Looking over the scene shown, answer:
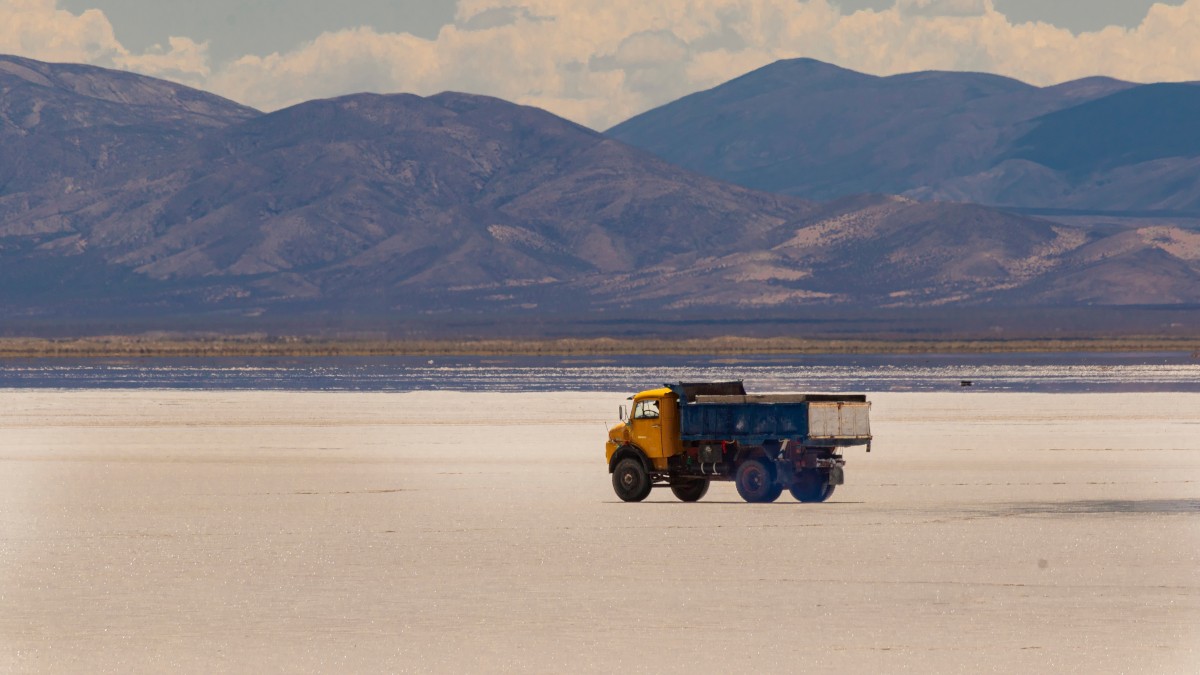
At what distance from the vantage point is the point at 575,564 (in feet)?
82.3

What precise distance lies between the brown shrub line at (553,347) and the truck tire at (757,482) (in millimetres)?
116088

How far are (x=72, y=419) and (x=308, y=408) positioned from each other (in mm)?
9207

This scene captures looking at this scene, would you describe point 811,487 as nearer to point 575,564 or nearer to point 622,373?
point 575,564

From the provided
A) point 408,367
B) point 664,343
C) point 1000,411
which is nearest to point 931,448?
point 1000,411

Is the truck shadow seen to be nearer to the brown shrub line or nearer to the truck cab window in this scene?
the truck cab window

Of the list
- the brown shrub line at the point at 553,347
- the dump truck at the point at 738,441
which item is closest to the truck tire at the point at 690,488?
the dump truck at the point at 738,441

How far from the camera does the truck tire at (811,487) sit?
33562 millimetres

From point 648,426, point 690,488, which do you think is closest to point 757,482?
point 690,488

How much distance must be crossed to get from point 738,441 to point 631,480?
1977 mm

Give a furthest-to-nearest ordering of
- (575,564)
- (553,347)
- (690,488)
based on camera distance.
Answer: (553,347) < (690,488) < (575,564)

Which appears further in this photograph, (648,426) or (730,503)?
(730,503)

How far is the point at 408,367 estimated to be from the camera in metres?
122

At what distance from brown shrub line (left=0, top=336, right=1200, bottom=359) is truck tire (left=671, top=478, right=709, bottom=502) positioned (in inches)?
4543

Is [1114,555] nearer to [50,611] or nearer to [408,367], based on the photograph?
[50,611]
